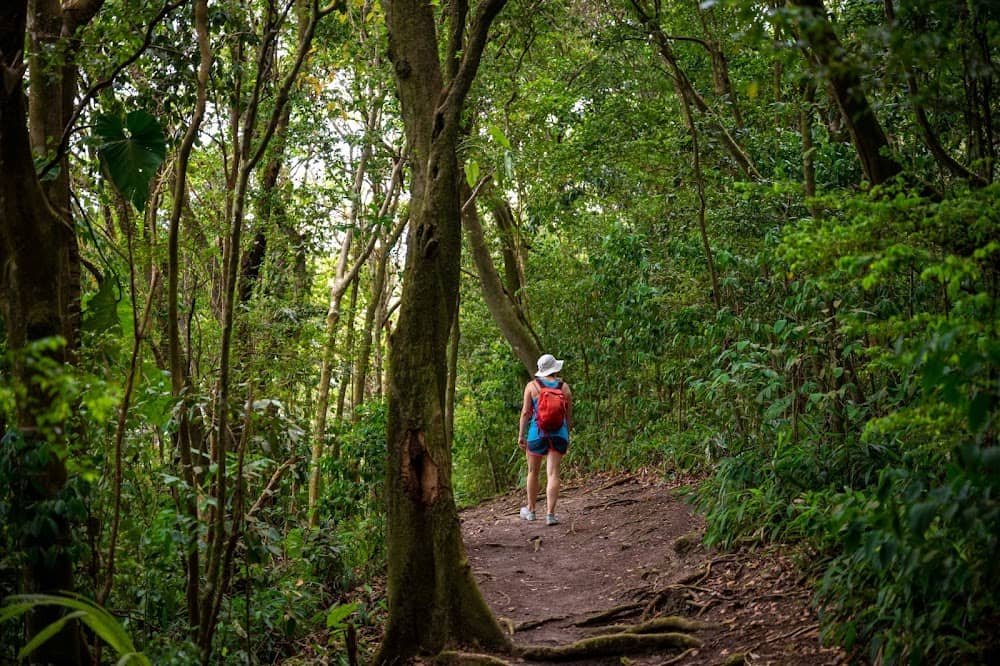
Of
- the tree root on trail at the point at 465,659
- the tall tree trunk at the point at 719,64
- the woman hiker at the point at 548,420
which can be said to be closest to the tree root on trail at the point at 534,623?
the tree root on trail at the point at 465,659

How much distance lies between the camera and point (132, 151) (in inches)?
188

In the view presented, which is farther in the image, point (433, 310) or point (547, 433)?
point (547, 433)

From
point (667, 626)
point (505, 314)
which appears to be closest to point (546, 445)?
point (667, 626)

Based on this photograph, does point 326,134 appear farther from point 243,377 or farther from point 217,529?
point 217,529

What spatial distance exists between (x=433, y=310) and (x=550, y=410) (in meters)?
3.81

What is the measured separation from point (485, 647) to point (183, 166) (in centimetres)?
361

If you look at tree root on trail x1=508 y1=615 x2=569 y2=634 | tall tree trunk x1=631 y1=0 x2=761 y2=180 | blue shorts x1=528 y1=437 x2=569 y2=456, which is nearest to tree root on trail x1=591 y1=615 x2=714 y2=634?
tree root on trail x1=508 y1=615 x2=569 y2=634

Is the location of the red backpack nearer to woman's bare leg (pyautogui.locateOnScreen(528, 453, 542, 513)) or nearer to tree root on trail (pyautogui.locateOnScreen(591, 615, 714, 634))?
woman's bare leg (pyautogui.locateOnScreen(528, 453, 542, 513))

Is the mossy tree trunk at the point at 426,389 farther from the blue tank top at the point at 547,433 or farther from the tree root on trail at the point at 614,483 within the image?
the tree root on trail at the point at 614,483

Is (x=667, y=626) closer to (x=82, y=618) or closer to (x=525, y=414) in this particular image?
(x=82, y=618)

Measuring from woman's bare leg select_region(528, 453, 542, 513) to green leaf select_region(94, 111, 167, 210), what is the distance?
604 cm

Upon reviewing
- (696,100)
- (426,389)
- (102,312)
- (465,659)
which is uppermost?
(696,100)

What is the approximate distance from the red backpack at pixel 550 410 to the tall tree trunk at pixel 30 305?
20.5ft

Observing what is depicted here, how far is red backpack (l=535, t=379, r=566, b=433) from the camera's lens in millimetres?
9594
